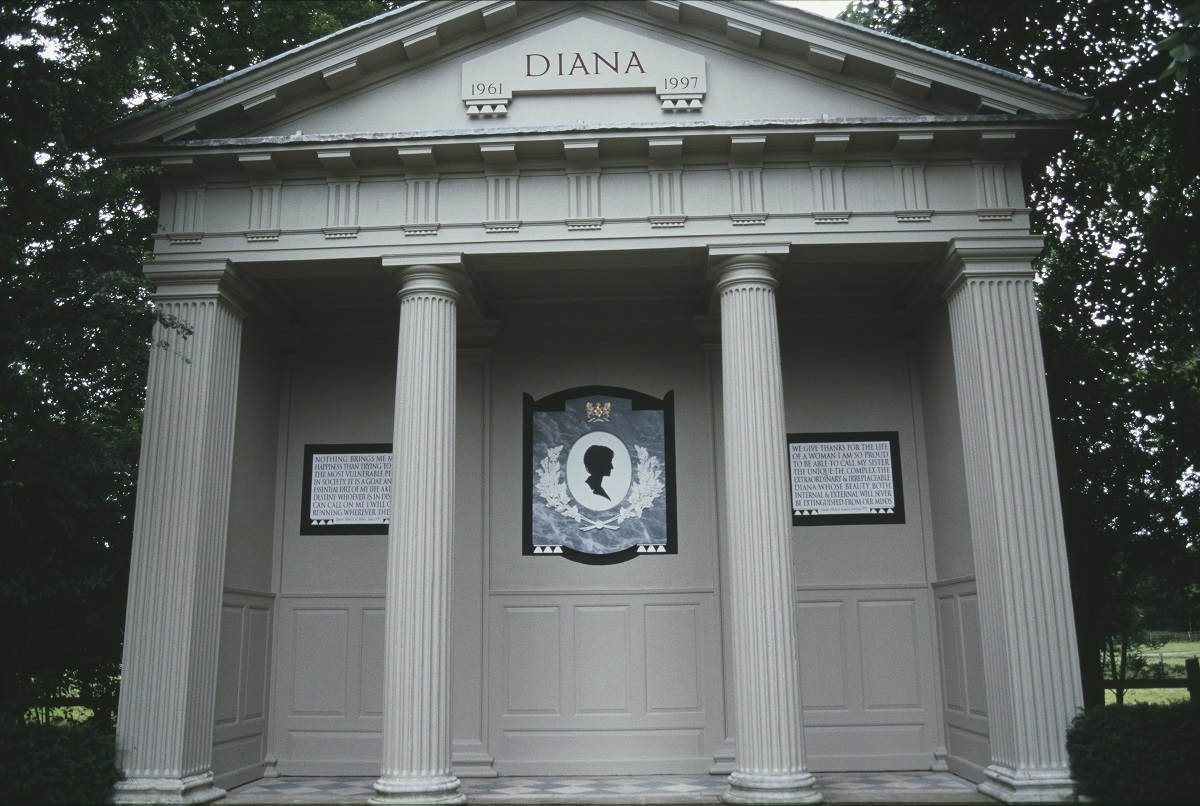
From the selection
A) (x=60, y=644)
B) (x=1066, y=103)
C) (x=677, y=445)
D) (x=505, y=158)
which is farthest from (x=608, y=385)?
(x=60, y=644)

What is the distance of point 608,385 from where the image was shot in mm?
13500

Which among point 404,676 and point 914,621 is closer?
point 404,676

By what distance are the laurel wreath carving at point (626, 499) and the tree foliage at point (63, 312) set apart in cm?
536

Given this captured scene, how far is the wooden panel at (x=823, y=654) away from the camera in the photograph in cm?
1235

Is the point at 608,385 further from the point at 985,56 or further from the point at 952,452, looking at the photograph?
the point at 985,56

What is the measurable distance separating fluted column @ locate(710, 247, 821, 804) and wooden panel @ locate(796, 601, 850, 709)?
2416 millimetres

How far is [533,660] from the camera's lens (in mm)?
12648

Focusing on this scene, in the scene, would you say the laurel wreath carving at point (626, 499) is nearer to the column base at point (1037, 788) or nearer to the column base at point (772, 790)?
the column base at point (772, 790)

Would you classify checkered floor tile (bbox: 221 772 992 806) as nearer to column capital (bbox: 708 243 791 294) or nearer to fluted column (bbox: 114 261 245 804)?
fluted column (bbox: 114 261 245 804)

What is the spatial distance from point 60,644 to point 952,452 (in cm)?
1143

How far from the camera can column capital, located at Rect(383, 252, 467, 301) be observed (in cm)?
1091

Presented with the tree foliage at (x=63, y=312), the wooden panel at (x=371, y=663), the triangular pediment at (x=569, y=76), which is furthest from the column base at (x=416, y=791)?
the triangular pediment at (x=569, y=76)

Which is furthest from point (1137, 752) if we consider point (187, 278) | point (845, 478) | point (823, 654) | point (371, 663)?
point (187, 278)

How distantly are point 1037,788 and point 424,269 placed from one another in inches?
335
